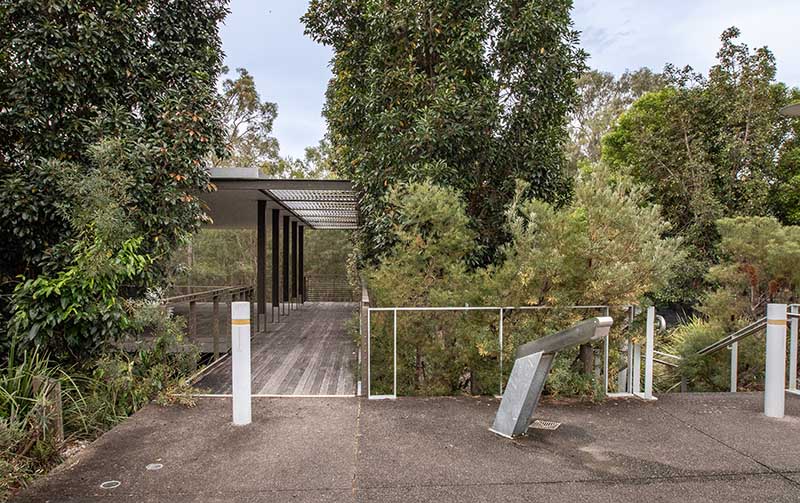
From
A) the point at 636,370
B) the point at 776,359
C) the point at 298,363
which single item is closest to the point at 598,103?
the point at 636,370

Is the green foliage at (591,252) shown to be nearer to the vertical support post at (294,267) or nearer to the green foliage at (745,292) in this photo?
the green foliage at (745,292)

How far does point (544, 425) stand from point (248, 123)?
2188cm

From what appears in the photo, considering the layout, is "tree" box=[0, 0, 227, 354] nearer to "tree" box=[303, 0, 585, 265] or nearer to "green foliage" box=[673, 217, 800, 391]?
"tree" box=[303, 0, 585, 265]

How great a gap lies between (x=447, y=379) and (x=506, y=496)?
85.0 inches

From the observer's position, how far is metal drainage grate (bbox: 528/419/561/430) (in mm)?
3719

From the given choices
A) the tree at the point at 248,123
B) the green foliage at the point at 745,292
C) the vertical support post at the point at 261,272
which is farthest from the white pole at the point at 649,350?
the tree at the point at 248,123

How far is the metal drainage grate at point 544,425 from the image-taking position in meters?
3.72

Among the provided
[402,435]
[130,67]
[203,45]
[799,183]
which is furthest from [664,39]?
Answer: [402,435]

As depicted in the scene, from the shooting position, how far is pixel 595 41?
22.4m

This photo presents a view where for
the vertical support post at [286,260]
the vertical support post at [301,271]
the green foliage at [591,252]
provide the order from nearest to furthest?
the green foliage at [591,252]
the vertical support post at [286,260]
the vertical support post at [301,271]

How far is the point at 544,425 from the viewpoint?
148 inches

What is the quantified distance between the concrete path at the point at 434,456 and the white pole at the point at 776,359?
15 cm

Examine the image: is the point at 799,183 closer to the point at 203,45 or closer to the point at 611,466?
the point at 611,466

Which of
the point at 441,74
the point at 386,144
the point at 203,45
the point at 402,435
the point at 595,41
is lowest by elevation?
the point at 402,435
